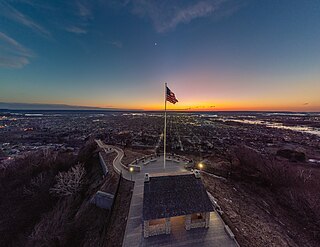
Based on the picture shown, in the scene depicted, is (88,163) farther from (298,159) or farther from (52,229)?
(298,159)

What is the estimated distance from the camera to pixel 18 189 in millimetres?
31562

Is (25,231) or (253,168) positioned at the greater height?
(253,168)

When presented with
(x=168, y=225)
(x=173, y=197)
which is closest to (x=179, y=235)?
(x=168, y=225)

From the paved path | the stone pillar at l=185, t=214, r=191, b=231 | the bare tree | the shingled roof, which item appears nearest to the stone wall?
the paved path

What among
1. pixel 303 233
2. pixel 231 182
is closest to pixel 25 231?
pixel 231 182

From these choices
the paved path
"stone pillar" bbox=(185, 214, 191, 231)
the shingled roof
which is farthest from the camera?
"stone pillar" bbox=(185, 214, 191, 231)

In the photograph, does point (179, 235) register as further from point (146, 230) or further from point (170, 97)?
point (170, 97)

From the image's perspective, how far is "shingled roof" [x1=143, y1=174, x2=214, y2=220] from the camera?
12.3 meters

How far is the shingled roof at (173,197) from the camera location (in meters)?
12.3

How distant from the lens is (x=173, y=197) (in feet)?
43.0

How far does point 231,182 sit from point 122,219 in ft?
55.6

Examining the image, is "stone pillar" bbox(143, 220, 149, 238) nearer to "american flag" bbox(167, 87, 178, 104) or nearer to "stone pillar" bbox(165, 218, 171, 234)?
"stone pillar" bbox(165, 218, 171, 234)

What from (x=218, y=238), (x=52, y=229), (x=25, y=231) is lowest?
(x=25, y=231)

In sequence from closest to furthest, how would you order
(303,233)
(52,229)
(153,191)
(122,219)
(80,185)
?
(153,191) < (122,219) < (303,233) < (52,229) < (80,185)
